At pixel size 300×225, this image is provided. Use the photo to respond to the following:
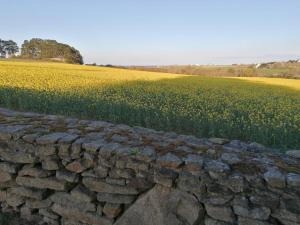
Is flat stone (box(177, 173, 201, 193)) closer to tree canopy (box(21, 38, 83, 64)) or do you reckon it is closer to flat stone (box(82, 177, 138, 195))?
flat stone (box(82, 177, 138, 195))

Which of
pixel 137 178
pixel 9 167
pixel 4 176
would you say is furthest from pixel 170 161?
pixel 4 176

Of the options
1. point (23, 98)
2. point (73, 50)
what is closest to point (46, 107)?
point (23, 98)

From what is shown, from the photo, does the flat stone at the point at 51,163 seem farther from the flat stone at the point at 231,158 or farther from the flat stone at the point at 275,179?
the flat stone at the point at 275,179

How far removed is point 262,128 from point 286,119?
79.0 inches

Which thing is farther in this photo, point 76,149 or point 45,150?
point 45,150

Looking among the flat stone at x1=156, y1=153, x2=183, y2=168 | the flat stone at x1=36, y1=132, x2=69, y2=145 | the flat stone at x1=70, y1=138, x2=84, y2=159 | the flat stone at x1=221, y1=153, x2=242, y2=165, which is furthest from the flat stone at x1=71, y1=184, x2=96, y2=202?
the flat stone at x1=221, y1=153, x2=242, y2=165

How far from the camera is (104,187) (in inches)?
179

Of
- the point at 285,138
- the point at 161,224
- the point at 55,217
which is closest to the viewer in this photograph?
the point at 161,224

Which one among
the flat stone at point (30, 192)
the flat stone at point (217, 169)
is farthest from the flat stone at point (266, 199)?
the flat stone at point (30, 192)

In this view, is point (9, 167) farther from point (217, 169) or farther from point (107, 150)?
point (217, 169)

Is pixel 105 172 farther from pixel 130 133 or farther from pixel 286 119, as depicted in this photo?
pixel 286 119

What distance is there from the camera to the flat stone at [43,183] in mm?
4879

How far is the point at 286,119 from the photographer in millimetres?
9188

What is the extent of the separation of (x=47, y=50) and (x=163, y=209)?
93839 mm
